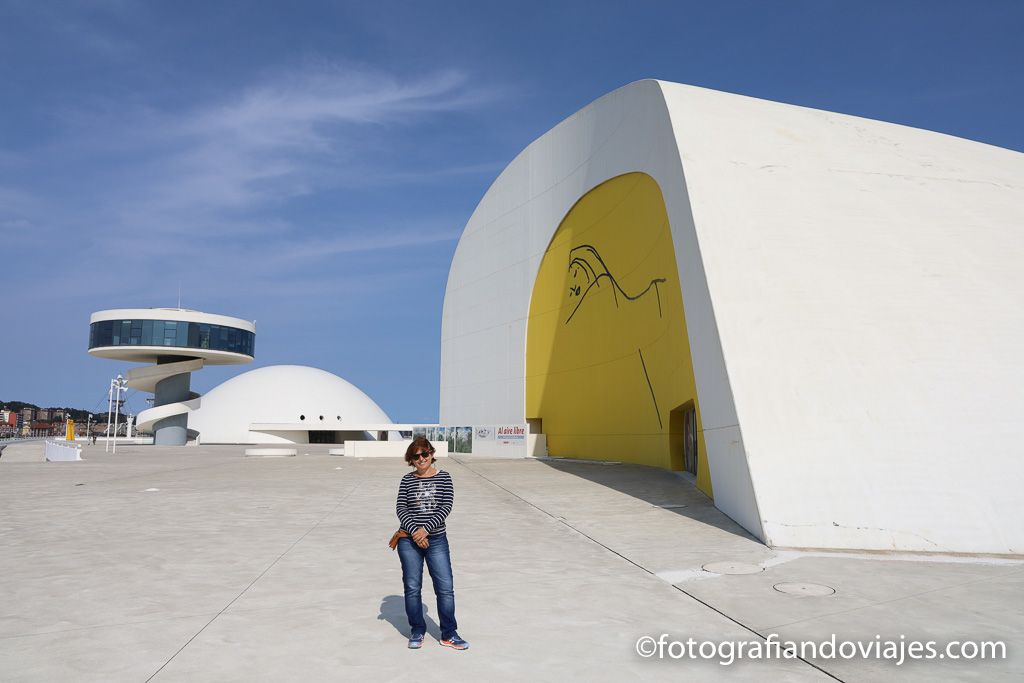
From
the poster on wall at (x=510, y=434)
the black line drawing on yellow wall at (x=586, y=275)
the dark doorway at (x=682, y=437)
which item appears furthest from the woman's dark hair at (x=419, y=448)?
the poster on wall at (x=510, y=434)

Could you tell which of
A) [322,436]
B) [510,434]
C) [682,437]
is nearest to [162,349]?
[322,436]

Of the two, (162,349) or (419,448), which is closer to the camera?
(419,448)

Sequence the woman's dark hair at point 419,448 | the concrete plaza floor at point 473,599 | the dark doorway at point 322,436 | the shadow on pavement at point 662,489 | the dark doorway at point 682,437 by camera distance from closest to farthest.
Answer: the concrete plaza floor at point 473,599 → the woman's dark hair at point 419,448 → the shadow on pavement at point 662,489 → the dark doorway at point 682,437 → the dark doorway at point 322,436

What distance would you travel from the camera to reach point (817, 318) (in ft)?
34.8

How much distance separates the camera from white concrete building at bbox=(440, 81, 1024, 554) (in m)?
8.52

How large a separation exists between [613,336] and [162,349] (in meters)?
49.0

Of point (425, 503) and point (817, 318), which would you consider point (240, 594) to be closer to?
point (425, 503)

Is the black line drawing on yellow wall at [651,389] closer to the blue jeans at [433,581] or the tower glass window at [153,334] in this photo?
the blue jeans at [433,581]

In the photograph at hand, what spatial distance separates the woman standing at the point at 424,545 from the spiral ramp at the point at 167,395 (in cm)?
5896

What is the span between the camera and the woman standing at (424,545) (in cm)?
479

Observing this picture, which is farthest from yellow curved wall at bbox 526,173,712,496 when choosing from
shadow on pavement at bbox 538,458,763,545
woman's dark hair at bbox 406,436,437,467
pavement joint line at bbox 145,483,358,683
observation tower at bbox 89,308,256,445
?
observation tower at bbox 89,308,256,445

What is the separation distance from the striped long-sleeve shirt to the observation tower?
59.0 metres

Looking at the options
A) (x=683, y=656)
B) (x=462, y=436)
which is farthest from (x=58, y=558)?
(x=462, y=436)

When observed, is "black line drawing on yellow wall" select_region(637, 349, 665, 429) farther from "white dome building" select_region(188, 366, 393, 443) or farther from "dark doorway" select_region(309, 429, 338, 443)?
"dark doorway" select_region(309, 429, 338, 443)
